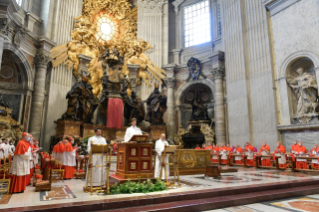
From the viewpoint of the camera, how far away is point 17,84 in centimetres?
1115

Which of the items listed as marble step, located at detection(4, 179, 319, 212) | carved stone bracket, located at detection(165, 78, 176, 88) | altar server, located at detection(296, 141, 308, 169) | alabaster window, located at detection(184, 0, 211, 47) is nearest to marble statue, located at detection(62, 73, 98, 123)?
carved stone bracket, located at detection(165, 78, 176, 88)

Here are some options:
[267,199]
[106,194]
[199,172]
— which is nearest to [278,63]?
[199,172]

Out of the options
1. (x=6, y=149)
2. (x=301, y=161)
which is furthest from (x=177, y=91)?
(x=6, y=149)

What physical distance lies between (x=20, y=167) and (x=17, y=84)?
8.23 metres

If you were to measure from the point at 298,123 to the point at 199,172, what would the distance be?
562cm

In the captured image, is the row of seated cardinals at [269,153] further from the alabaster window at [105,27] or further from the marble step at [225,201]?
the alabaster window at [105,27]

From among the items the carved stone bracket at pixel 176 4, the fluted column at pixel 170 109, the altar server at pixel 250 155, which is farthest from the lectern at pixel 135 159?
the carved stone bracket at pixel 176 4

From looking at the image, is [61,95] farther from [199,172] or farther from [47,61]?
[199,172]

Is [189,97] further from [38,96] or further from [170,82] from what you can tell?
[38,96]

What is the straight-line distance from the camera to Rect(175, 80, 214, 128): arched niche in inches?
637

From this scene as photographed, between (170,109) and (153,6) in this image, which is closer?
(170,109)

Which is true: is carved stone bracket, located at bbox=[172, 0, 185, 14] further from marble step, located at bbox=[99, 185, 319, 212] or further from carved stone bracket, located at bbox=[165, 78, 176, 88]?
marble step, located at bbox=[99, 185, 319, 212]

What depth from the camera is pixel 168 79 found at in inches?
645

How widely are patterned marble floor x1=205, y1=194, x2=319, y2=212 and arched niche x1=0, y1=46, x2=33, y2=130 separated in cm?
1053
